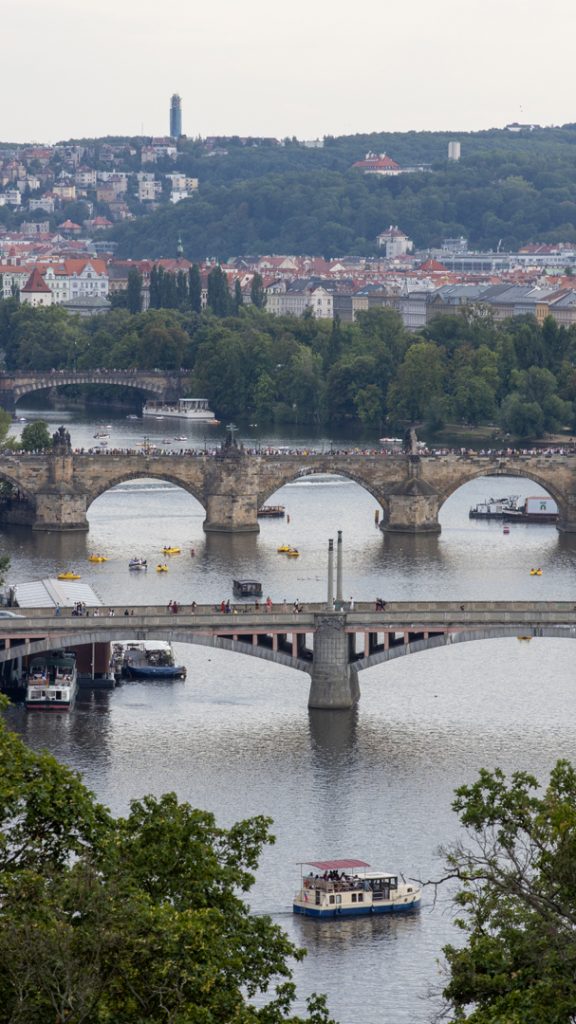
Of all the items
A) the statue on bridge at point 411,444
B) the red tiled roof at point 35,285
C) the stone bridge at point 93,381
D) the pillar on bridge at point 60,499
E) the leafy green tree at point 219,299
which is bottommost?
→ the pillar on bridge at point 60,499

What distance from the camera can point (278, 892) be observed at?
1618 inches

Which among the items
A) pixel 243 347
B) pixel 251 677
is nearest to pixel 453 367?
pixel 243 347

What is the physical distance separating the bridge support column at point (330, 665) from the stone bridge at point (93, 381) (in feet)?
259

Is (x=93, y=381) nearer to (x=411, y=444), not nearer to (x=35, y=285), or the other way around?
(x=411, y=444)

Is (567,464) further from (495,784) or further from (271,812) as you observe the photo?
(495,784)

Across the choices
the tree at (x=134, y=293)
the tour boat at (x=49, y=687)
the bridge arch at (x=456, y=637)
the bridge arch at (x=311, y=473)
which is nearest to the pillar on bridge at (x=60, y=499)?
the bridge arch at (x=311, y=473)

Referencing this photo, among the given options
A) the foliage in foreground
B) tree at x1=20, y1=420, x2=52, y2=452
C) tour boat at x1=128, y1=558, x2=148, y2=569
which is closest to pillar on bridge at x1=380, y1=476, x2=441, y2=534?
tour boat at x1=128, y1=558, x2=148, y2=569

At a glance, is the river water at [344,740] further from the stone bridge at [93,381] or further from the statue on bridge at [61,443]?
the stone bridge at [93,381]

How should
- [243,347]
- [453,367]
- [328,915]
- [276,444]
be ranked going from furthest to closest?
[243,347] < [453,367] < [276,444] < [328,915]

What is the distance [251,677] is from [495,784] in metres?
27.3

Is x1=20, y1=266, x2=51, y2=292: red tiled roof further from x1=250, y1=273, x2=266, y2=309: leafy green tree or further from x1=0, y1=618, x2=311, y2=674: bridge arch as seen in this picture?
x1=0, y1=618, x2=311, y2=674: bridge arch

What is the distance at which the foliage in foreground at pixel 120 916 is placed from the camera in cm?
2658

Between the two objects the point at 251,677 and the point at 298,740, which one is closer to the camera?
the point at 298,740

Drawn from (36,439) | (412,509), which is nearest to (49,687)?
(412,509)
